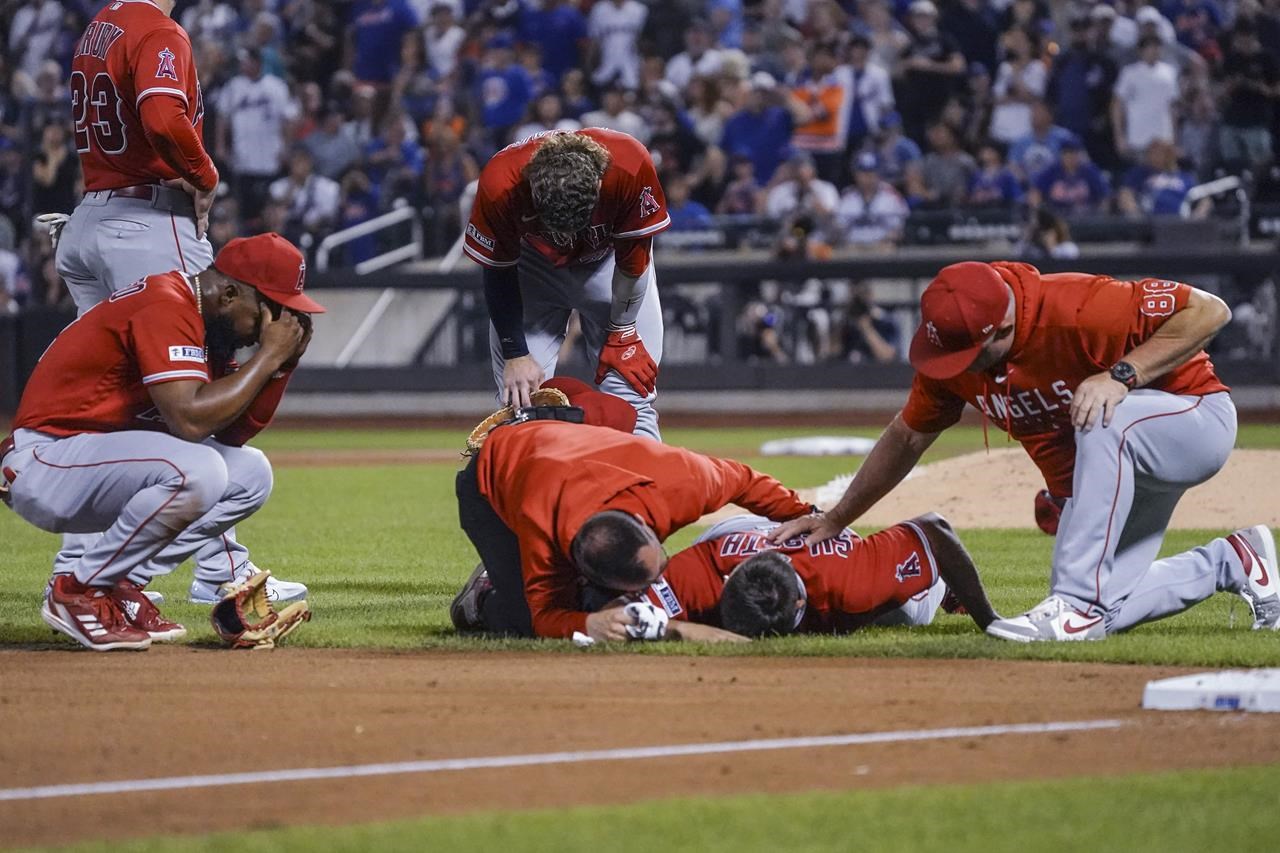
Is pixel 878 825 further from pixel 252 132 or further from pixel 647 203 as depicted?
pixel 252 132

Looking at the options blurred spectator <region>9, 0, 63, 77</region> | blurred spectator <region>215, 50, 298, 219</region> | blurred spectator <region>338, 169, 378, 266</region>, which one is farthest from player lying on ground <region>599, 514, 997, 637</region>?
blurred spectator <region>9, 0, 63, 77</region>

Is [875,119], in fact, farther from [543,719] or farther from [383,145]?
[543,719]

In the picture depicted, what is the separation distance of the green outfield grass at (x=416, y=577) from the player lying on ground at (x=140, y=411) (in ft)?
1.65

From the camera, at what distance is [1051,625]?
575 centimetres

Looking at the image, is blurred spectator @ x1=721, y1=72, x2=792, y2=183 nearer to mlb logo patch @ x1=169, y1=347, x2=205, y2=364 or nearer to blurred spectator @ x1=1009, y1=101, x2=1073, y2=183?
blurred spectator @ x1=1009, y1=101, x2=1073, y2=183

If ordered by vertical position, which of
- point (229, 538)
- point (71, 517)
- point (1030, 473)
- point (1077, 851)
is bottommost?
point (1030, 473)

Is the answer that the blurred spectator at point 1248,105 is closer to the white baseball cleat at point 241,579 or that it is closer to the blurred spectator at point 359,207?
the blurred spectator at point 359,207

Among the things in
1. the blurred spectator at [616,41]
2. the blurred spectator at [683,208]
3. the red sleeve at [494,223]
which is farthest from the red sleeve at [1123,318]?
the blurred spectator at [616,41]

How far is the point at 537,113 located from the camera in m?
20.6

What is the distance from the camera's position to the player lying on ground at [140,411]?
5.85 meters

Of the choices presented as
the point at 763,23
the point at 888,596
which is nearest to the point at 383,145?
the point at 763,23

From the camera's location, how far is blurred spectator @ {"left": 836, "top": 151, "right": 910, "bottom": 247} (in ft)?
61.1

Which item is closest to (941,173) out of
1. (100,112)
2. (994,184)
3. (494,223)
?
(994,184)

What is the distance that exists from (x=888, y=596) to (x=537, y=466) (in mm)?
1262
